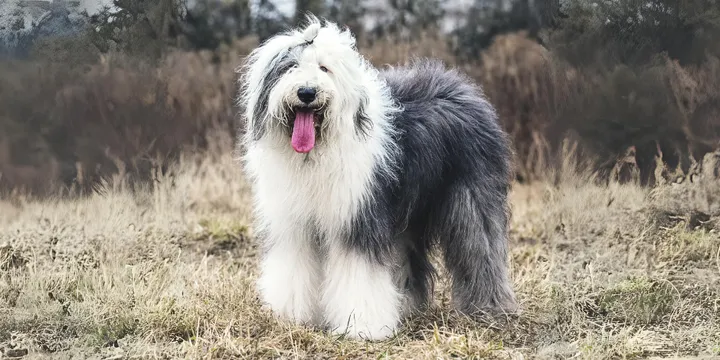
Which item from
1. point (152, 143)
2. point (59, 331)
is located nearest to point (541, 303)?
point (59, 331)

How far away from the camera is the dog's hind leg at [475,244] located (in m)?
4.77

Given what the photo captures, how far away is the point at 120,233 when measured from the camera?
19.8ft

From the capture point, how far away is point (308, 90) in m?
4.08

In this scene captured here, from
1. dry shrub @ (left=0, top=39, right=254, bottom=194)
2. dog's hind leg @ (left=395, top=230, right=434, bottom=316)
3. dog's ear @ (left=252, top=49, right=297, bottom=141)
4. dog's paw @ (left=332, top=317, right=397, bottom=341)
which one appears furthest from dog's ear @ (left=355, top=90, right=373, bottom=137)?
dry shrub @ (left=0, top=39, right=254, bottom=194)

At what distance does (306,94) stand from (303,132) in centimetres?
20

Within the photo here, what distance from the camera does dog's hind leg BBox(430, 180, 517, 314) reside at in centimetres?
477

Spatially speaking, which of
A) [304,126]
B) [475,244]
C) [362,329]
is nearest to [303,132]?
[304,126]

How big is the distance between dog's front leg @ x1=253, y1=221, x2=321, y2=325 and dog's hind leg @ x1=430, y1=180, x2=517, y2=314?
0.78m

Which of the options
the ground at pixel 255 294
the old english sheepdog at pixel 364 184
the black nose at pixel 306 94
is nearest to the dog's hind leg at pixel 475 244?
the old english sheepdog at pixel 364 184

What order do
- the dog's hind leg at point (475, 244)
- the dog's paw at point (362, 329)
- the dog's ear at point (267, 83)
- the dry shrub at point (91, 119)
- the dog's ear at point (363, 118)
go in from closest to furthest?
the dog's ear at point (267, 83) → the dog's ear at point (363, 118) → the dog's paw at point (362, 329) → the dog's hind leg at point (475, 244) → the dry shrub at point (91, 119)

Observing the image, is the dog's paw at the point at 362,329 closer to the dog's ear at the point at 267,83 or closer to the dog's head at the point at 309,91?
the dog's head at the point at 309,91

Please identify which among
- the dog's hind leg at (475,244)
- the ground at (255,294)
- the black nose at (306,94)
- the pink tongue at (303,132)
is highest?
the black nose at (306,94)

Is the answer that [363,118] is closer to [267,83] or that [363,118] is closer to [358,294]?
[267,83]

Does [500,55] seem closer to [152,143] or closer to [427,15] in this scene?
[427,15]
